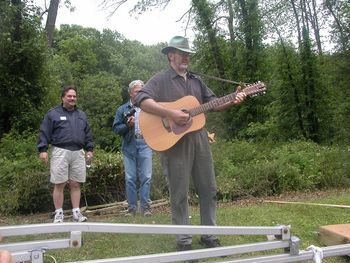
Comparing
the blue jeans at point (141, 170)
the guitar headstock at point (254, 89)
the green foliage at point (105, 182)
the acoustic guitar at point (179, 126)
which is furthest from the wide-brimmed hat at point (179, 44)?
the green foliage at point (105, 182)

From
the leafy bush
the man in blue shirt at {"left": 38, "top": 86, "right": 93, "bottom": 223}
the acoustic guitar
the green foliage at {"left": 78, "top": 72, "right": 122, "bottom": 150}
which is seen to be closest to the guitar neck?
the acoustic guitar

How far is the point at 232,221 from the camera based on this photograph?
219 inches

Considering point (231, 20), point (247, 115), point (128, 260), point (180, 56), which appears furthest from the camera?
point (231, 20)

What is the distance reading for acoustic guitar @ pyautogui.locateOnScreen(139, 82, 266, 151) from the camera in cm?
416

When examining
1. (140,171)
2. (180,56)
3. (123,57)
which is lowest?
(140,171)

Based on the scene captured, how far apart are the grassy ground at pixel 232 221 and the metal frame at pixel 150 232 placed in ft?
4.41

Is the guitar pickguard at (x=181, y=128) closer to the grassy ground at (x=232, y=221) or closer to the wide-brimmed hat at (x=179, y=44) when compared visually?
the wide-brimmed hat at (x=179, y=44)

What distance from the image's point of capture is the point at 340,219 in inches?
223

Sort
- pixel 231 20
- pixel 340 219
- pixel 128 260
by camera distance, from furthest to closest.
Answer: pixel 231 20, pixel 340 219, pixel 128 260

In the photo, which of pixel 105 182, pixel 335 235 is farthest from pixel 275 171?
pixel 335 235

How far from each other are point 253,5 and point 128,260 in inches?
674

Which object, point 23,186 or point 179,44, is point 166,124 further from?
point 23,186

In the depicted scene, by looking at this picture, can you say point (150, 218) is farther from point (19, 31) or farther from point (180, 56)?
point (19, 31)

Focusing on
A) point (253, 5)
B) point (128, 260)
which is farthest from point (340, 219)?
point (253, 5)
